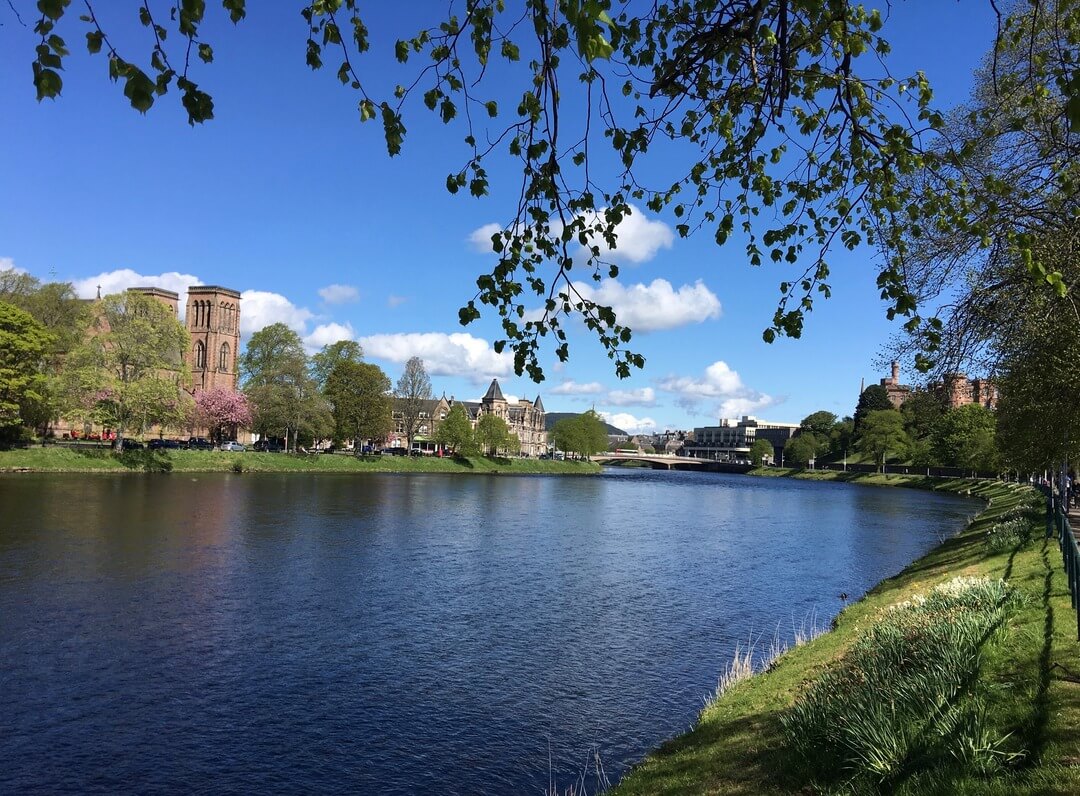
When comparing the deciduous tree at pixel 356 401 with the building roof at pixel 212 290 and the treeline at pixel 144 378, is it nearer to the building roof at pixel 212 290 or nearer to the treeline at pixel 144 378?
the treeline at pixel 144 378

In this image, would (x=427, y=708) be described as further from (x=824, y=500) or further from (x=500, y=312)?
(x=824, y=500)

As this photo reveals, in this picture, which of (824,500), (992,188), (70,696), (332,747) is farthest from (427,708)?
(824,500)

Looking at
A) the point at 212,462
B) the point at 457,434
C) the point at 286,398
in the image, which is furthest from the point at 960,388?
the point at 457,434

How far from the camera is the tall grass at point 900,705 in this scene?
8.25 meters

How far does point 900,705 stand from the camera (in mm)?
9508

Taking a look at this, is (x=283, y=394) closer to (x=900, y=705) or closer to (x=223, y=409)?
(x=223, y=409)

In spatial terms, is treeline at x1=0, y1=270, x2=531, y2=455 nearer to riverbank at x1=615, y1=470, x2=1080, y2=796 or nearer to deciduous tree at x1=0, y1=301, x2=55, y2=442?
deciduous tree at x1=0, y1=301, x2=55, y2=442

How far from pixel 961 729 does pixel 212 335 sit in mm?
130753

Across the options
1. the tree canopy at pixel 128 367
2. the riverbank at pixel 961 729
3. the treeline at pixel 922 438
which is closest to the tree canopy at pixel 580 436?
the treeline at pixel 922 438

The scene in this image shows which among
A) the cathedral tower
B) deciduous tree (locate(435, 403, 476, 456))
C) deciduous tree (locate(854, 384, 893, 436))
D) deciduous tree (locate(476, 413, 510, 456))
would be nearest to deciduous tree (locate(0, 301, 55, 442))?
the cathedral tower

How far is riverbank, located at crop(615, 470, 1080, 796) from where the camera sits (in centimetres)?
759

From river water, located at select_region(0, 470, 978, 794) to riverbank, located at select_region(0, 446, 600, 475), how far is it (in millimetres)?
21625

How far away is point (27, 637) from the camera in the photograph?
17375 mm

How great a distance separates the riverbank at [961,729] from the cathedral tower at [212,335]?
122658 mm
